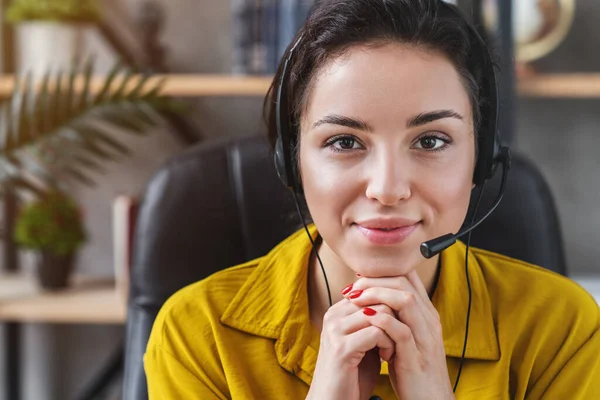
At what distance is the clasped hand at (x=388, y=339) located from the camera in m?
0.67

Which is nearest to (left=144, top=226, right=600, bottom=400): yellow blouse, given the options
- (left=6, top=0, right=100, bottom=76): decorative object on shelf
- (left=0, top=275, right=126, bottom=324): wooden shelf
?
(left=0, top=275, right=126, bottom=324): wooden shelf

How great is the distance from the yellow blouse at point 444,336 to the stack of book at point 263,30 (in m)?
0.81

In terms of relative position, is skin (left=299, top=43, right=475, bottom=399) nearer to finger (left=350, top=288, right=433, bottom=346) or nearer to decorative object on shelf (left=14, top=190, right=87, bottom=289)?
finger (left=350, top=288, right=433, bottom=346)

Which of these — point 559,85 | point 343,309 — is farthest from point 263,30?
point 343,309

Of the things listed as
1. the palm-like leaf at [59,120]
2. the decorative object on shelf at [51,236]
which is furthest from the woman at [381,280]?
the decorative object on shelf at [51,236]

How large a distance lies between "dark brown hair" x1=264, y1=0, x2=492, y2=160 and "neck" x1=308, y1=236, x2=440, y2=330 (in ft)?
0.48

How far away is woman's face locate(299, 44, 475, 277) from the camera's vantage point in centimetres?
64

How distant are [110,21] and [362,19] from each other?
129 cm

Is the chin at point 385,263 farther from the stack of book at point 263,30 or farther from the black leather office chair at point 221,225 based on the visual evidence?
the stack of book at point 263,30

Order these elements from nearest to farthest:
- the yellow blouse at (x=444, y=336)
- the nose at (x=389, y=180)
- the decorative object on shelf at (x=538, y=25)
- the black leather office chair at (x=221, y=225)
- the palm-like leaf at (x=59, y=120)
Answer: the nose at (x=389, y=180) < the yellow blouse at (x=444, y=336) < the black leather office chair at (x=221, y=225) < the palm-like leaf at (x=59, y=120) < the decorative object on shelf at (x=538, y=25)

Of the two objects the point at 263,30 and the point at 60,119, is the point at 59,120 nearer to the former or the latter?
the point at 60,119

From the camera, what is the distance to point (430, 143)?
0.66m

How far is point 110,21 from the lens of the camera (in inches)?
72.6

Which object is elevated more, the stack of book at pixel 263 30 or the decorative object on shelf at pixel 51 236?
the stack of book at pixel 263 30
